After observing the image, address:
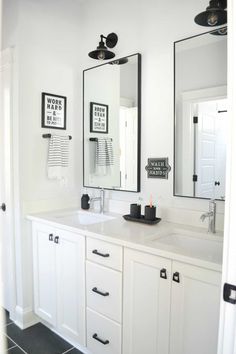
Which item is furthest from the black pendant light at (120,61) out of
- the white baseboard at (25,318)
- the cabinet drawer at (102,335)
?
the white baseboard at (25,318)

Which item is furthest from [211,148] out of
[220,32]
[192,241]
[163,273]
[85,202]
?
[85,202]

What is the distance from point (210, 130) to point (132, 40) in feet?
3.36

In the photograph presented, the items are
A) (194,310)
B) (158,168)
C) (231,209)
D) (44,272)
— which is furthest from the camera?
(44,272)

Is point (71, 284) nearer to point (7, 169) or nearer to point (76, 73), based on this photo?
point (7, 169)

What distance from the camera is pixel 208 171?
1.90 metres

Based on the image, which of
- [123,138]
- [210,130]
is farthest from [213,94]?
[123,138]

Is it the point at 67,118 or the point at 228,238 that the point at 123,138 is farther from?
the point at 228,238

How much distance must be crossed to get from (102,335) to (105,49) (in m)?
2.09

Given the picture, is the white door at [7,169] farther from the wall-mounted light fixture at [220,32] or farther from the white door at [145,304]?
the wall-mounted light fixture at [220,32]

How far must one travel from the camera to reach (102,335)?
5.99 feet

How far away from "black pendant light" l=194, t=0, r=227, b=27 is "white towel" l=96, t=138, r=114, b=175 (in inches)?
46.3

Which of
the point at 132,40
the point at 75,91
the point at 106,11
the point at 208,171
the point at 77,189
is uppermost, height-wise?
the point at 106,11

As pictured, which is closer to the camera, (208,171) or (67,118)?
(208,171)

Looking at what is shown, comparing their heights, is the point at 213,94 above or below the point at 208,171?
above
